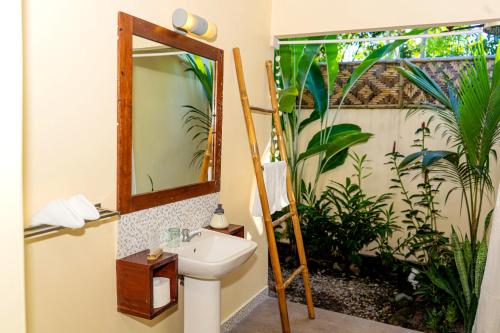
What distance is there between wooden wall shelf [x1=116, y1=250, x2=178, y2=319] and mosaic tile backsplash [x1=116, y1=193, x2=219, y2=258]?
7 centimetres

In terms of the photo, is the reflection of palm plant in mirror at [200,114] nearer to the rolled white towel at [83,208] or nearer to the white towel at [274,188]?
the white towel at [274,188]

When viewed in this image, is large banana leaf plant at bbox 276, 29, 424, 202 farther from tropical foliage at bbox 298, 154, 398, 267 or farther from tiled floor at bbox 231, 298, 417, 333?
tiled floor at bbox 231, 298, 417, 333

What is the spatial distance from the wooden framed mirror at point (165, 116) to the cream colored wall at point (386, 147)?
1.95m

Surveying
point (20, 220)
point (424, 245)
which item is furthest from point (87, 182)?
point (424, 245)

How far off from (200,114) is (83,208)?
0.96 meters

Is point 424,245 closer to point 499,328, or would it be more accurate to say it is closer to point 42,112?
point 499,328

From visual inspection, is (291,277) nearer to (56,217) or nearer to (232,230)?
(232,230)

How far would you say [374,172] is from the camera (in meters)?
3.83

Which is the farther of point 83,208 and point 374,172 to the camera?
point 374,172

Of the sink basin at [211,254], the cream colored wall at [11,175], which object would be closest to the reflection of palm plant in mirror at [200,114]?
the sink basin at [211,254]

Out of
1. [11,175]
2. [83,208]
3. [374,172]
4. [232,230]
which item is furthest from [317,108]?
[11,175]

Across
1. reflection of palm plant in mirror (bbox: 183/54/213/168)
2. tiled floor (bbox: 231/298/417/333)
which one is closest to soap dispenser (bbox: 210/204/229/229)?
reflection of palm plant in mirror (bbox: 183/54/213/168)

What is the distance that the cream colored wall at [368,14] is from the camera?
2307mm

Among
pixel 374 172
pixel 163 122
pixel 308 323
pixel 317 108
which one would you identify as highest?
pixel 317 108
